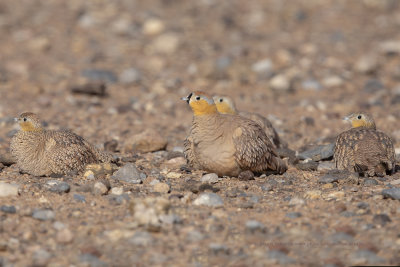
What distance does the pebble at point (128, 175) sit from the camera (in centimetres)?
799

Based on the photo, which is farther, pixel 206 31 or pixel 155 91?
pixel 206 31

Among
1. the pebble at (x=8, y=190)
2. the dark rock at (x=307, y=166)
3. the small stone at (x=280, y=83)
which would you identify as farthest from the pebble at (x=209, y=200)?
the small stone at (x=280, y=83)

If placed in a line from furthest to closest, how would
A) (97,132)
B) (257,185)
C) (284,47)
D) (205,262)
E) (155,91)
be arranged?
(284,47) < (155,91) < (97,132) < (257,185) < (205,262)

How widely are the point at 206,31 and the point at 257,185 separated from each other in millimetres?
11315

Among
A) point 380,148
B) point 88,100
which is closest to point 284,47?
point 88,100

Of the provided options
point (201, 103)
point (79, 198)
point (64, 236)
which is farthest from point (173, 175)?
point (64, 236)

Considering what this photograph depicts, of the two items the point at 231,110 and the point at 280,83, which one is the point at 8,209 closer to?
the point at 231,110

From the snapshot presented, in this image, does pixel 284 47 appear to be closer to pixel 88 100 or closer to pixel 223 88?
pixel 223 88

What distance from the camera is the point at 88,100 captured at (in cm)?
1359

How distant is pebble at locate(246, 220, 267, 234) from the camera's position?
250 inches

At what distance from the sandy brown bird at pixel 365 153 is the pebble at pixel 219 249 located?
3.03m

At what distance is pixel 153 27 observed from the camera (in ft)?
59.9

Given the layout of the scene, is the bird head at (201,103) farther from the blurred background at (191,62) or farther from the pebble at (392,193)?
the blurred background at (191,62)

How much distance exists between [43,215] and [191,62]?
1043 centimetres
